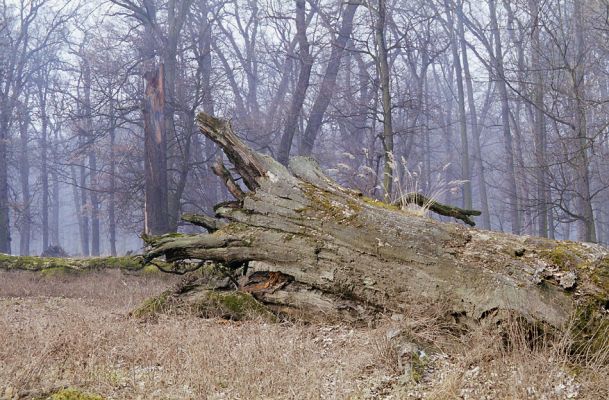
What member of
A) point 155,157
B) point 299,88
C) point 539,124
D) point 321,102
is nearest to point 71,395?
point 155,157

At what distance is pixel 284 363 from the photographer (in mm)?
3904

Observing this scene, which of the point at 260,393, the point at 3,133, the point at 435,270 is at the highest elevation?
the point at 3,133

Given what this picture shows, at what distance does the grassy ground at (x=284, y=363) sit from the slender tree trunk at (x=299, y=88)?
553 inches

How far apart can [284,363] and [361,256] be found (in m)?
1.82

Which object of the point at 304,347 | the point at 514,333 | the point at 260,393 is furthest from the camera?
the point at 304,347

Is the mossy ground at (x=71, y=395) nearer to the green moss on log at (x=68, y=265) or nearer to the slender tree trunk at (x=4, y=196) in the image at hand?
the green moss on log at (x=68, y=265)

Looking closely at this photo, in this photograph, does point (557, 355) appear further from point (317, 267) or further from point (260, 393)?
point (317, 267)

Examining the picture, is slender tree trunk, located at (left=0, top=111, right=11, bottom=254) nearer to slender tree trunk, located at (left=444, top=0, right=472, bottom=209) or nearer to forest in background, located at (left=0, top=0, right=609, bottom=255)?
forest in background, located at (left=0, top=0, right=609, bottom=255)

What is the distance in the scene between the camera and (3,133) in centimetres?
2500

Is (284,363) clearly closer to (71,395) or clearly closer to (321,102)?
(71,395)

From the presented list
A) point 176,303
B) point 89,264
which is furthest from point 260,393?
point 89,264

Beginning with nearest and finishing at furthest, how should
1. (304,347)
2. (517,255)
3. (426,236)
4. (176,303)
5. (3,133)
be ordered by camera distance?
1. (304,347)
2. (517,255)
3. (426,236)
4. (176,303)
5. (3,133)

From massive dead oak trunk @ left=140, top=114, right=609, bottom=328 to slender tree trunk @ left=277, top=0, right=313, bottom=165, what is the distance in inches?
472

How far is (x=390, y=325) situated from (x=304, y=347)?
2.43 ft
